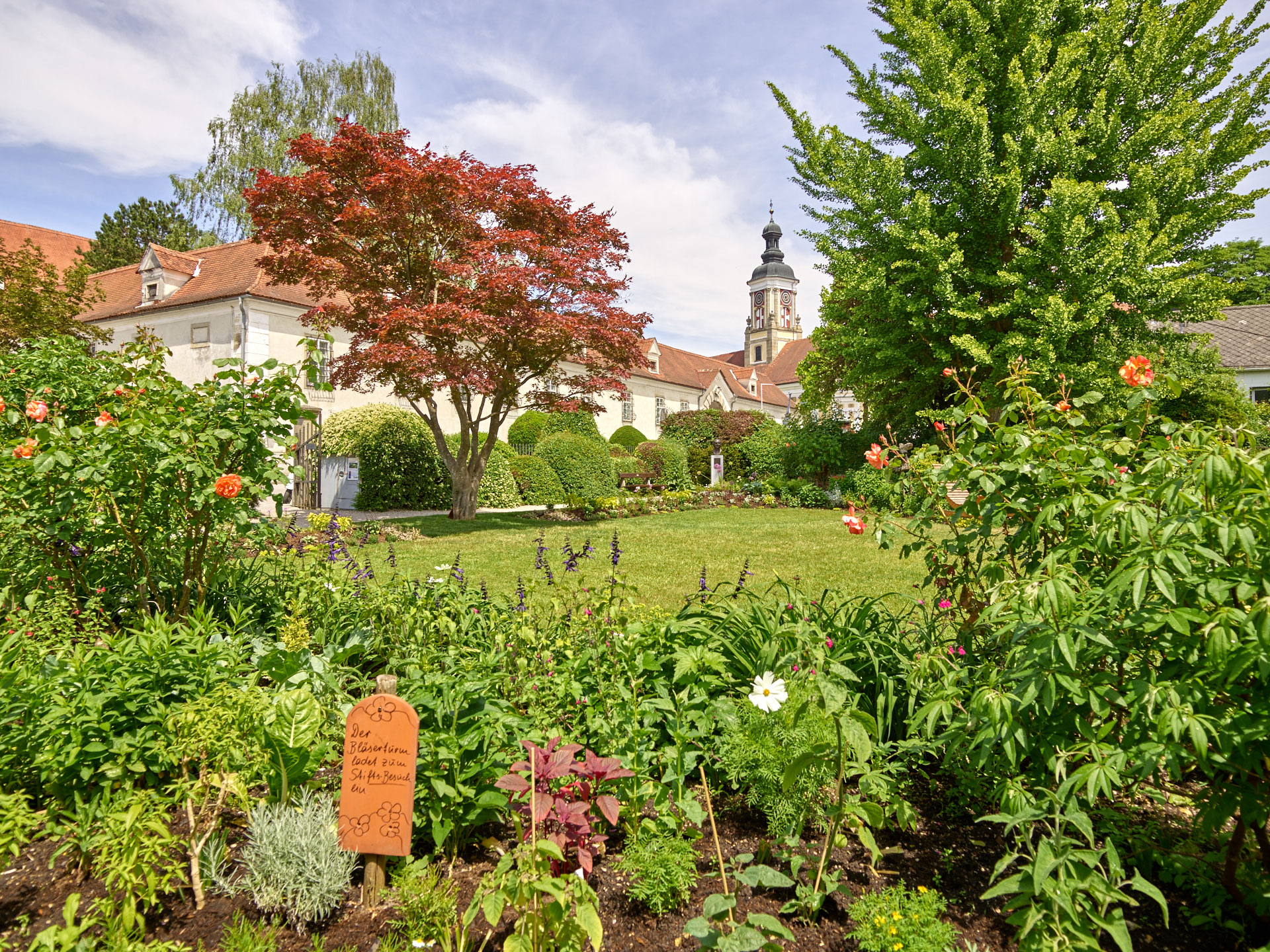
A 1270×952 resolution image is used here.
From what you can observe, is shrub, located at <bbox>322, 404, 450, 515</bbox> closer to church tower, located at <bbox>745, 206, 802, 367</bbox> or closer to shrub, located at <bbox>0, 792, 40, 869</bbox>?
shrub, located at <bbox>0, 792, 40, 869</bbox>

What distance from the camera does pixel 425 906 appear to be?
6.02 ft

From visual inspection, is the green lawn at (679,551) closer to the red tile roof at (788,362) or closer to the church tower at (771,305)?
the red tile roof at (788,362)

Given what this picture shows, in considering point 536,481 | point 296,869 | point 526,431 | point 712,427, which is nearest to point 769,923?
point 296,869

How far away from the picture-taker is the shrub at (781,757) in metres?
2.14

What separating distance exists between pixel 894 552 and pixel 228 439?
808 centimetres

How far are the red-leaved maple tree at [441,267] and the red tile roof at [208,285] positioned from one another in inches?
262

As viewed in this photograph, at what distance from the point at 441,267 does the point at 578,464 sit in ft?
25.4

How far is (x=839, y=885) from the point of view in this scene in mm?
2006

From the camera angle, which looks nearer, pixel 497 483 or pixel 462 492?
pixel 462 492

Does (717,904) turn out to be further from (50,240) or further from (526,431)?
(50,240)

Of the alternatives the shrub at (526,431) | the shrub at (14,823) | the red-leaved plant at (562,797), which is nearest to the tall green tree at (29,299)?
the shrub at (526,431)

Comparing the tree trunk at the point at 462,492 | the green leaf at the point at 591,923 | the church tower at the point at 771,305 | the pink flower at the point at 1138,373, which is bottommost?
the green leaf at the point at 591,923

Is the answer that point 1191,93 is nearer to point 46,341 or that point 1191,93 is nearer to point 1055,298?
point 1055,298

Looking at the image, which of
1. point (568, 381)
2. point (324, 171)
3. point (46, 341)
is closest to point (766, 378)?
point (568, 381)
